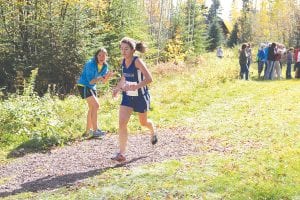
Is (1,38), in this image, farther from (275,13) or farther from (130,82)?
(275,13)

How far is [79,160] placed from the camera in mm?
7383

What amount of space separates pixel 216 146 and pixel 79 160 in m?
2.41

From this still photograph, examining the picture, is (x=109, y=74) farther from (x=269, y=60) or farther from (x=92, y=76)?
(x=269, y=60)

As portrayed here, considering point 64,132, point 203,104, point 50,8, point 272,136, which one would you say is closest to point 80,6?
point 50,8

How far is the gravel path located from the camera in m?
6.37

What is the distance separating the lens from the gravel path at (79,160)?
6.37m

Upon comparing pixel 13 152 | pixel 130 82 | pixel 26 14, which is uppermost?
pixel 26 14

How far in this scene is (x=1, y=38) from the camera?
17.0m

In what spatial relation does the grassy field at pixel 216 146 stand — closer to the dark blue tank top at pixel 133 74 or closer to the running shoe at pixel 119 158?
the running shoe at pixel 119 158

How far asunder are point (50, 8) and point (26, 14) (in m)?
1.03

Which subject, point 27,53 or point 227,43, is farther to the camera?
point 227,43

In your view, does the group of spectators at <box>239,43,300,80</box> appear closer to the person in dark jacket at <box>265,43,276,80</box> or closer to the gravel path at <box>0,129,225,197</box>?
the person in dark jacket at <box>265,43,276,80</box>

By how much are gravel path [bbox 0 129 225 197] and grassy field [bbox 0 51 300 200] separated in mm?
299

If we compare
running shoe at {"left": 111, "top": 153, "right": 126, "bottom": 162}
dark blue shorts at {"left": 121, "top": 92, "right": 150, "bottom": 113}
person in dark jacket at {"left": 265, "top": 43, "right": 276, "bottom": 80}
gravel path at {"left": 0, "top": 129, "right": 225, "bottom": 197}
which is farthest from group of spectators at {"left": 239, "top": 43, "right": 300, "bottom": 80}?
running shoe at {"left": 111, "top": 153, "right": 126, "bottom": 162}
